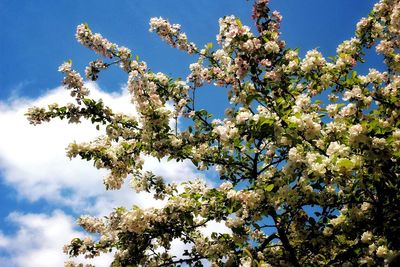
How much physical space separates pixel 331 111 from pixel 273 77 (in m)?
1.31

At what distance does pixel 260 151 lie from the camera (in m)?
8.09

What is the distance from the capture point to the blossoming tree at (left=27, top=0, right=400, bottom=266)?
5879 mm

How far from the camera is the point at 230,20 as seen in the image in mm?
8688

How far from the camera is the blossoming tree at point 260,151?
5879 millimetres

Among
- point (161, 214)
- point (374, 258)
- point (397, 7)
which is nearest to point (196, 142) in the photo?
point (161, 214)

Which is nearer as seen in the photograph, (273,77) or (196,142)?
(273,77)

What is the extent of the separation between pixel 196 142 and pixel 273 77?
2150mm

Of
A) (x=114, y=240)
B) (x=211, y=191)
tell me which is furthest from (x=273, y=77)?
Answer: (x=114, y=240)

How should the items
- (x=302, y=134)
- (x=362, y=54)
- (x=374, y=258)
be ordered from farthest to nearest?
1. (x=362, y=54)
2. (x=374, y=258)
3. (x=302, y=134)

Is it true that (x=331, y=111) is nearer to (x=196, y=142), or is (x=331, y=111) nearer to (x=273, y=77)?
(x=273, y=77)

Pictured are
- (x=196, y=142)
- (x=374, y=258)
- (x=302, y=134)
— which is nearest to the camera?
(x=302, y=134)

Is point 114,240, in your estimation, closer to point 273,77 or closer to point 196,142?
point 196,142

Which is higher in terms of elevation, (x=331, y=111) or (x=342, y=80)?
(x=342, y=80)

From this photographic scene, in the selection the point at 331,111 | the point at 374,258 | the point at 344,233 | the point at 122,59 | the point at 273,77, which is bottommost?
the point at 374,258
